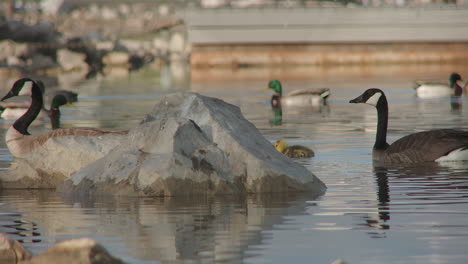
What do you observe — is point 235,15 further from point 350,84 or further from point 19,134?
point 19,134

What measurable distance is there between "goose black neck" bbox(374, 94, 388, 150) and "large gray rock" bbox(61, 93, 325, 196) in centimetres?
380

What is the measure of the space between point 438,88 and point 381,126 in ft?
59.2

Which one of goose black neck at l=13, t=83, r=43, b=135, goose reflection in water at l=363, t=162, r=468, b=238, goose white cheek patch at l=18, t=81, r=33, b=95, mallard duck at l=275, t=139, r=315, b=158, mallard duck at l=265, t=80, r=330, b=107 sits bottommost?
goose reflection in water at l=363, t=162, r=468, b=238

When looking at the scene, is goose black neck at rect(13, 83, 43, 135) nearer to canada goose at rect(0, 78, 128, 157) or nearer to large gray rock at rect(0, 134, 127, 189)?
canada goose at rect(0, 78, 128, 157)

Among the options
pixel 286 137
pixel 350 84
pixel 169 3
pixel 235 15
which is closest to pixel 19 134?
pixel 286 137

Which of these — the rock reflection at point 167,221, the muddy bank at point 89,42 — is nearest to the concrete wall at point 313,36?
the muddy bank at point 89,42

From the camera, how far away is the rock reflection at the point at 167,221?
838 cm

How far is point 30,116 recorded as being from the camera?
15.1 metres

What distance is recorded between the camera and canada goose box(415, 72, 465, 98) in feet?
109

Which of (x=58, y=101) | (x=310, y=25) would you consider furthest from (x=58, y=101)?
(x=310, y=25)

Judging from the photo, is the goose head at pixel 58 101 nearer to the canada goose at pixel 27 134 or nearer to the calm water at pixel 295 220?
the calm water at pixel 295 220

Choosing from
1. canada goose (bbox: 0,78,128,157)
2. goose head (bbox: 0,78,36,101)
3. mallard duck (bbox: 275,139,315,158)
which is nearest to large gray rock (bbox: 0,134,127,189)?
canada goose (bbox: 0,78,128,157)

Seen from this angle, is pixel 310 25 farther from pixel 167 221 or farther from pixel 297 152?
pixel 167 221

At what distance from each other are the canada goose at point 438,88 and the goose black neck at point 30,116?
19473mm
